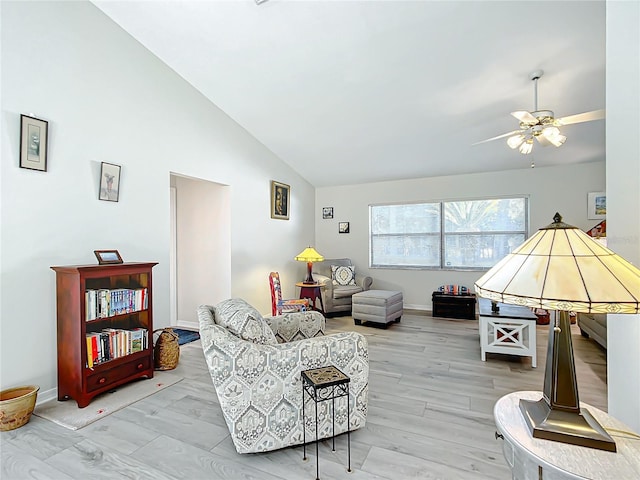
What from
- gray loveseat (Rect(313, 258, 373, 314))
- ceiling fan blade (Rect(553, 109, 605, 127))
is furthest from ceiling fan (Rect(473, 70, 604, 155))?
gray loveseat (Rect(313, 258, 373, 314))

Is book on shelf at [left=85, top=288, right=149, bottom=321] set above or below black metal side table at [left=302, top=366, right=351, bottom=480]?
above

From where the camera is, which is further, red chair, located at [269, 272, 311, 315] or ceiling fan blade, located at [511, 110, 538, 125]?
red chair, located at [269, 272, 311, 315]

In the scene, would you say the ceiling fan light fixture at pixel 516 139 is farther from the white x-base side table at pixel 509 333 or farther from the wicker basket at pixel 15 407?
the wicker basket at pixel 15 407

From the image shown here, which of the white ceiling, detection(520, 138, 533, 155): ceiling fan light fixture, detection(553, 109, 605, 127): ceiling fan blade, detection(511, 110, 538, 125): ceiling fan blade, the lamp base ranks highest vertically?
the white ceiling

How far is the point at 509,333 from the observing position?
10.8ft

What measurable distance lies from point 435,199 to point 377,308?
2489 millimetres

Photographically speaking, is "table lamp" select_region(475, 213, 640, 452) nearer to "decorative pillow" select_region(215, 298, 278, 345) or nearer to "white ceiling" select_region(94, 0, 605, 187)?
"decorative pillow" select_region(215, 298, 278, 345)

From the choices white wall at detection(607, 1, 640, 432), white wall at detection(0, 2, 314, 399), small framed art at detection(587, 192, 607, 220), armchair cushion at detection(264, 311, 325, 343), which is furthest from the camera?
small framed art at detection(587, 192, 607, 220)

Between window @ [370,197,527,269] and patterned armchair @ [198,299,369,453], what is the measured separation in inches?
169

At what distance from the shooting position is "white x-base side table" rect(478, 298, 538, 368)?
3227 millimetres

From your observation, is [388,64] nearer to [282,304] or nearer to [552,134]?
[552,134]

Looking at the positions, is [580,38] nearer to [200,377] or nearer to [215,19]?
[215,19]

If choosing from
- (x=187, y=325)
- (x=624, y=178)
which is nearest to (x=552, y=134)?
(x=624, y=178)

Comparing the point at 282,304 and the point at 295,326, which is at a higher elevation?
the point at 295,326
